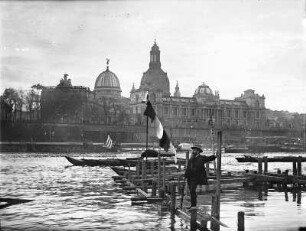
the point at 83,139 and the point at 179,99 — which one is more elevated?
the point at 179,99

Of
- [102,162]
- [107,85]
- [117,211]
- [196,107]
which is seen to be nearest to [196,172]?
[117,211]

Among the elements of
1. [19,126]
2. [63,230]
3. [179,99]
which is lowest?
[63,230]

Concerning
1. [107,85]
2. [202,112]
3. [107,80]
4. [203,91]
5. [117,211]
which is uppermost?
[107,80]

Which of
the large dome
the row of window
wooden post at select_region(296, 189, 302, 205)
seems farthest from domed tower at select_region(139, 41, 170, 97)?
wooden post at select_region(296, 189, 302, 205)

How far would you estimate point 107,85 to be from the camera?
592 ft

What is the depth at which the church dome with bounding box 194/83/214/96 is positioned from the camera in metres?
192

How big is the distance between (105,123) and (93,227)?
333ft

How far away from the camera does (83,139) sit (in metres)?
112

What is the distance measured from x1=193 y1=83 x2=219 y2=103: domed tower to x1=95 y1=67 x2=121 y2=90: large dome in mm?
29275

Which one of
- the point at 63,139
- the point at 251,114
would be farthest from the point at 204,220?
the point at 251,114

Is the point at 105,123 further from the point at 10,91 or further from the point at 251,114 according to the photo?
the point at 251,114

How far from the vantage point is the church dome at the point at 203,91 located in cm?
19238

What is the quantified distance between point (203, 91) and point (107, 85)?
119 ft

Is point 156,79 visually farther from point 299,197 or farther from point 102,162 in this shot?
point 299,197
